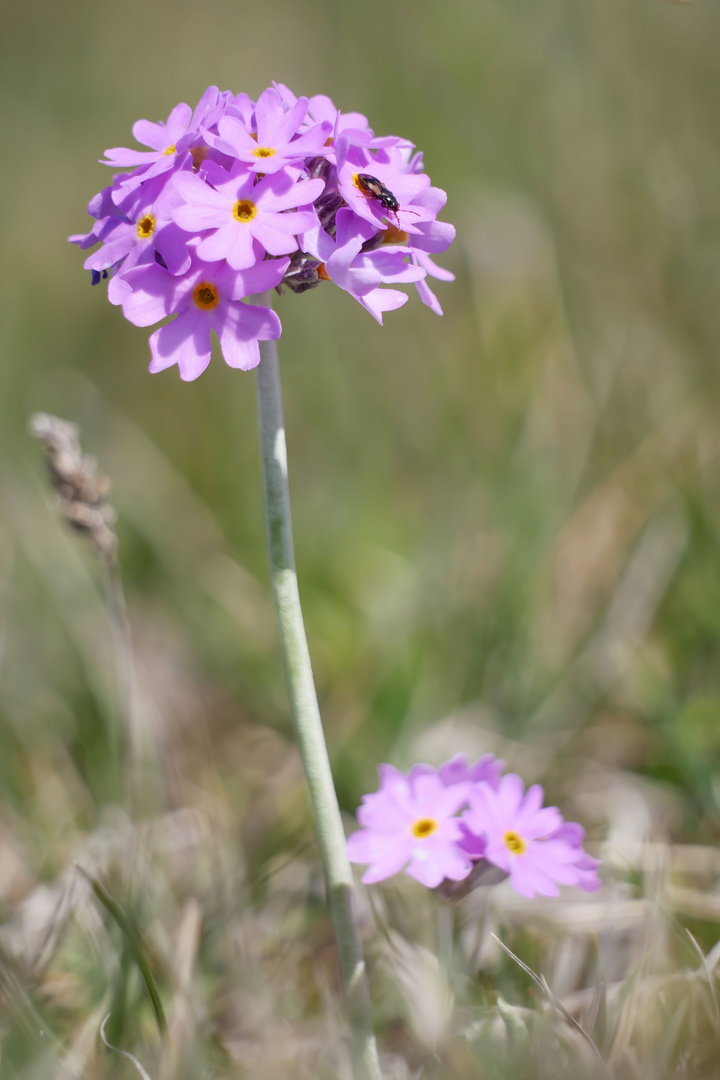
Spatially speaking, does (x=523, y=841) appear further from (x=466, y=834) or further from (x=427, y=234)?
(x=427, y=234)

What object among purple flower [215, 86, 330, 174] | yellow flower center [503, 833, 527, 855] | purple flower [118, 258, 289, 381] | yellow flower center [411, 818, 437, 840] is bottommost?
yellow flower center [503, 833, 527, 855]

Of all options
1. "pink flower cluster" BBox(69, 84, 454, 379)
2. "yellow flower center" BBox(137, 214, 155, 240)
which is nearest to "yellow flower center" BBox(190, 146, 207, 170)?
"pink flower cluster" BBox(69, 84, 454, 379)

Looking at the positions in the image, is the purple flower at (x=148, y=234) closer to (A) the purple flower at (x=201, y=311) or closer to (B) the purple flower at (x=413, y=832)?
(A) the purple flower at (x=201, y=311)

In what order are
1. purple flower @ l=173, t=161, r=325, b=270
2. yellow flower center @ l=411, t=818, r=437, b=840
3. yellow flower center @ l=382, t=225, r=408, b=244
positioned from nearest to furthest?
purple flower @ l=173, t=161, r=325, b=270
yellow flower center @ l=382, t=225, r=408, b=244
yellow flower center @ l=411, t=818, r=437, b=840

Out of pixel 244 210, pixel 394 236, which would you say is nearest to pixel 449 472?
pixel 394 236

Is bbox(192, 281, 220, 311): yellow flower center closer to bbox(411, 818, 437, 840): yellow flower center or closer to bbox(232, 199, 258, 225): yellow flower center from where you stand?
bbox(232, 199, 258, 225): yellow flower center

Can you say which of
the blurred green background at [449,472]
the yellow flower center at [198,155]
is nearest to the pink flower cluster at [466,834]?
the blurred green background at [449,472]
